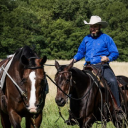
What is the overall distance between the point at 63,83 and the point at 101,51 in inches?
62.2

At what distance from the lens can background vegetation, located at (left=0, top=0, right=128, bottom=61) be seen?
50094 mm

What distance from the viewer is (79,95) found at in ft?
19.7

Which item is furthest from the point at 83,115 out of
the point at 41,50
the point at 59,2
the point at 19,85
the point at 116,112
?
the point at 59,2

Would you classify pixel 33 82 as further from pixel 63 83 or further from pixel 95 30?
pixel 95 30

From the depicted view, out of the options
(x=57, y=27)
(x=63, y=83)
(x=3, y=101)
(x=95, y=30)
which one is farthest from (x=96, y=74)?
(x=57, y=27)

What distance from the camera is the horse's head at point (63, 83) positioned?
534cm

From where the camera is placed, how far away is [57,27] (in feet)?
181

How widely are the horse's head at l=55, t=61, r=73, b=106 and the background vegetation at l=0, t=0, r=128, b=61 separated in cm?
4275

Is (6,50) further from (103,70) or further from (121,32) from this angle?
(103,70)

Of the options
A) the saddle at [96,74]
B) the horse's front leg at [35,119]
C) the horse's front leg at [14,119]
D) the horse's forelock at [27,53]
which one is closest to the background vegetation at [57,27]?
the saddle at [96,74]

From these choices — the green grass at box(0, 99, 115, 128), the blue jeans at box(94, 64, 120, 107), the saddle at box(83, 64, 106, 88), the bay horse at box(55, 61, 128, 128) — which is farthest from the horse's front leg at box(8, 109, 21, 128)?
the blue jeans at box(94, 64, 120, 107)

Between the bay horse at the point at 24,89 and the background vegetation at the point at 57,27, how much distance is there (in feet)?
139

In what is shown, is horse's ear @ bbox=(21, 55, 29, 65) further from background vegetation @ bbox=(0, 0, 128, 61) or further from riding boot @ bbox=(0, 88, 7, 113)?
background vegetation @ bbox=(0, 0, 128, 61)

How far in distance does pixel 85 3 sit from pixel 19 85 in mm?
56117
